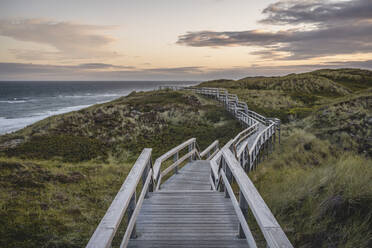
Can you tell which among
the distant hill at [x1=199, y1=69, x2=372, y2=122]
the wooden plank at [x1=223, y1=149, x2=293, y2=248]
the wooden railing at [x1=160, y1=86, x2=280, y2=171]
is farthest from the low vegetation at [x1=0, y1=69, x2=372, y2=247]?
the wooden plank at [x1=223, y1=149, x2=293, y2=248]

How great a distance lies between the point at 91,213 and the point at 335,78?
78.1m

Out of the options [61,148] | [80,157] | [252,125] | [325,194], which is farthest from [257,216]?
[61,148]

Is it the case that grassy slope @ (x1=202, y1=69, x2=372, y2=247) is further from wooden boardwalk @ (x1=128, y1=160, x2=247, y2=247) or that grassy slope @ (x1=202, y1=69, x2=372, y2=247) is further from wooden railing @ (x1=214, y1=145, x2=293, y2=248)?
wooden railing @ (x1=214, y1=145, x2=293, y2=248)

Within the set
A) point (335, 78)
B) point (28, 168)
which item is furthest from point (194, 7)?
point (335, 78)

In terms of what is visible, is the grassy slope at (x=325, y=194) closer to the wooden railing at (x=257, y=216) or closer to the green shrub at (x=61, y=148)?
the wooden railing at (x=257, y=216)

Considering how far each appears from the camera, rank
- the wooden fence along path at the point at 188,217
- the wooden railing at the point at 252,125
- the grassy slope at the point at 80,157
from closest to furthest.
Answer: the wooden fence along path at the point at 188,217 < the grassy slope at the point at 80,157 < the wooden railing at the point at 252,125

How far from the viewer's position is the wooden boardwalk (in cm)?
329

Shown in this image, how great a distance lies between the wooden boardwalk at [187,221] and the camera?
10.8ft

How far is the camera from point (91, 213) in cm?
639

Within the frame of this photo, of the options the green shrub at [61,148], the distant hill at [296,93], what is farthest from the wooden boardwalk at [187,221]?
the distant hill at [296,93]

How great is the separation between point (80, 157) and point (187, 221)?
1655 cm

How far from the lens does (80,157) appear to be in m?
18.5

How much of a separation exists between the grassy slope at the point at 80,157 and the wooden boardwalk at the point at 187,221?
179 cm

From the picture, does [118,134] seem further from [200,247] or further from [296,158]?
[200,247]
